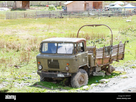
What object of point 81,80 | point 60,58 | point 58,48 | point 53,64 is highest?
point 58,48

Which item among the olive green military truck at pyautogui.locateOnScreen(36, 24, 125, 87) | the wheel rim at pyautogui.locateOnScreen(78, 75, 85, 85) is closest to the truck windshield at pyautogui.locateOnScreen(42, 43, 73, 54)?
the olive green military truck at pyautogui.locateOnScreen(36, 24, 125, 87)

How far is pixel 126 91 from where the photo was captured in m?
10.1

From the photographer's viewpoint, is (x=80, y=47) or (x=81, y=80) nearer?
(x=81, y=80)

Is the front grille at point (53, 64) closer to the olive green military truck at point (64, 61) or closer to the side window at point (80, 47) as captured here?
the olive green military truck at point (64, 61)

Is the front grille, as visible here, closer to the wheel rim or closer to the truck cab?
the truck cab

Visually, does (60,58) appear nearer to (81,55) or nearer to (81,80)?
(81,55)

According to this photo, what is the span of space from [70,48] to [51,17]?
117 ft

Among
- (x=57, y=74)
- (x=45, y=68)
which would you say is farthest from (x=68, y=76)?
(x=45, y=68)

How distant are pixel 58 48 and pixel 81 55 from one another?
3.72 ft

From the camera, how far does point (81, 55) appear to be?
1116 centimetres

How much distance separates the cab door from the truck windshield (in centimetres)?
48

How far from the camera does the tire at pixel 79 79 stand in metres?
10.8

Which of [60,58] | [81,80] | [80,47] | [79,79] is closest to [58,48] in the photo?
[60,58]

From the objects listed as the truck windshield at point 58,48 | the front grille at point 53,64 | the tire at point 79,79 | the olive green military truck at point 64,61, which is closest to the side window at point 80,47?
the olive green military truck at point 64,61
